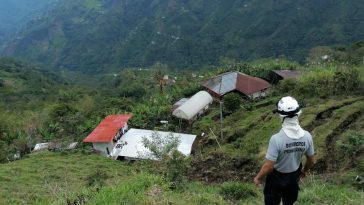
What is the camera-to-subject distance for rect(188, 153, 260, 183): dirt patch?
21062 mm

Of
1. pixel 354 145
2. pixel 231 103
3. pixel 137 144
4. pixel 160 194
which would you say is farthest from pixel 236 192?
pixel 231 103

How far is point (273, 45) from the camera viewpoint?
153 meters

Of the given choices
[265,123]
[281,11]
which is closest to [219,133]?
[265,123]

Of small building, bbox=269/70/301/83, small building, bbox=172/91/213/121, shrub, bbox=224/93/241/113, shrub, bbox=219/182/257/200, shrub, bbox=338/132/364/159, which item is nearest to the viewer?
shrub, bbox=219/182/257/200

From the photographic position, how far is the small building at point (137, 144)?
30403mm

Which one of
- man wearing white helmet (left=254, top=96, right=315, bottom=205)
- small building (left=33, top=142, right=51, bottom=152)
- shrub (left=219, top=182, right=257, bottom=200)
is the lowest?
small building (left=33, top=142, right=51, bottom=152)

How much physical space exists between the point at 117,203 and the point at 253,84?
35.2m

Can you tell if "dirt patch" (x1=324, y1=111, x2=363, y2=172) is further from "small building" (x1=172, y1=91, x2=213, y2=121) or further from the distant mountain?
the distant mountain

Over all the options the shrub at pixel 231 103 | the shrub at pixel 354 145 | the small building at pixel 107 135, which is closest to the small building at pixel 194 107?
the shrub at pixel 231 103

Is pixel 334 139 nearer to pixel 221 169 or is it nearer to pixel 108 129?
pixel 221 169

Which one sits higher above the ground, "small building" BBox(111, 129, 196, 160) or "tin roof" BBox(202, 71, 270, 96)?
"tin roof" BBox(202, 71, 270, 96)

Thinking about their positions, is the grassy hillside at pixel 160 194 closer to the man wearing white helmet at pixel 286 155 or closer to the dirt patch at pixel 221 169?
A: the man wearing white helmet at pixel 286 155

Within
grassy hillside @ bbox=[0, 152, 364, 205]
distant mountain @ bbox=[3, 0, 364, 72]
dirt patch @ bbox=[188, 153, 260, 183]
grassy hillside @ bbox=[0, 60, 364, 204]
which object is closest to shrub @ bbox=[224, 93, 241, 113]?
grassy hillside @ bbox=[0, 60, 364, 204]

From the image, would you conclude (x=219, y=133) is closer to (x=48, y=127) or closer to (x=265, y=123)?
(x=265, y=123)
